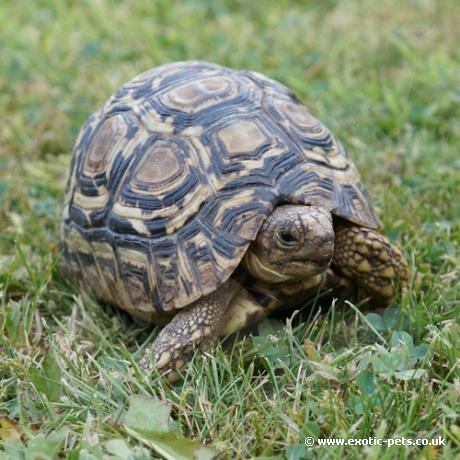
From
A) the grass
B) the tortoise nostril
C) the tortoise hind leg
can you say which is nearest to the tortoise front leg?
the grass

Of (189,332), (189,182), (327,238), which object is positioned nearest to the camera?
(327,238)

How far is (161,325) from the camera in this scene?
3182mm

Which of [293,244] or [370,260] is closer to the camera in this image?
[293,244]

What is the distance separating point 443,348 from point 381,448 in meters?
0.54

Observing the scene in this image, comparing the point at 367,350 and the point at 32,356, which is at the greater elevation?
the point at 367,350

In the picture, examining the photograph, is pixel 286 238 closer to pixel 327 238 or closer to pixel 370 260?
pixel 327 238

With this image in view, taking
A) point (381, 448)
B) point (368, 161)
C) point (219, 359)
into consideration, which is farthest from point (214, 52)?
point (381, 448)

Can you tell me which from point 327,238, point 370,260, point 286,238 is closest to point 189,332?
point 286,238

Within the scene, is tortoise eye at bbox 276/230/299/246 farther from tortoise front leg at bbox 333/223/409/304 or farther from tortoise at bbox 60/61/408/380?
tortoise front leg at bbox 333/223/409/304

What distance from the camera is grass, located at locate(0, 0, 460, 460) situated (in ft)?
7.98

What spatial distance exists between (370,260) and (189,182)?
81 centimetres

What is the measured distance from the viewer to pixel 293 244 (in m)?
2.82

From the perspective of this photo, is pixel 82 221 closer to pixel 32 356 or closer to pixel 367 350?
pixel 32 356

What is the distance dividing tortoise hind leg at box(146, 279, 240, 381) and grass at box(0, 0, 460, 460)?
0.21ft
